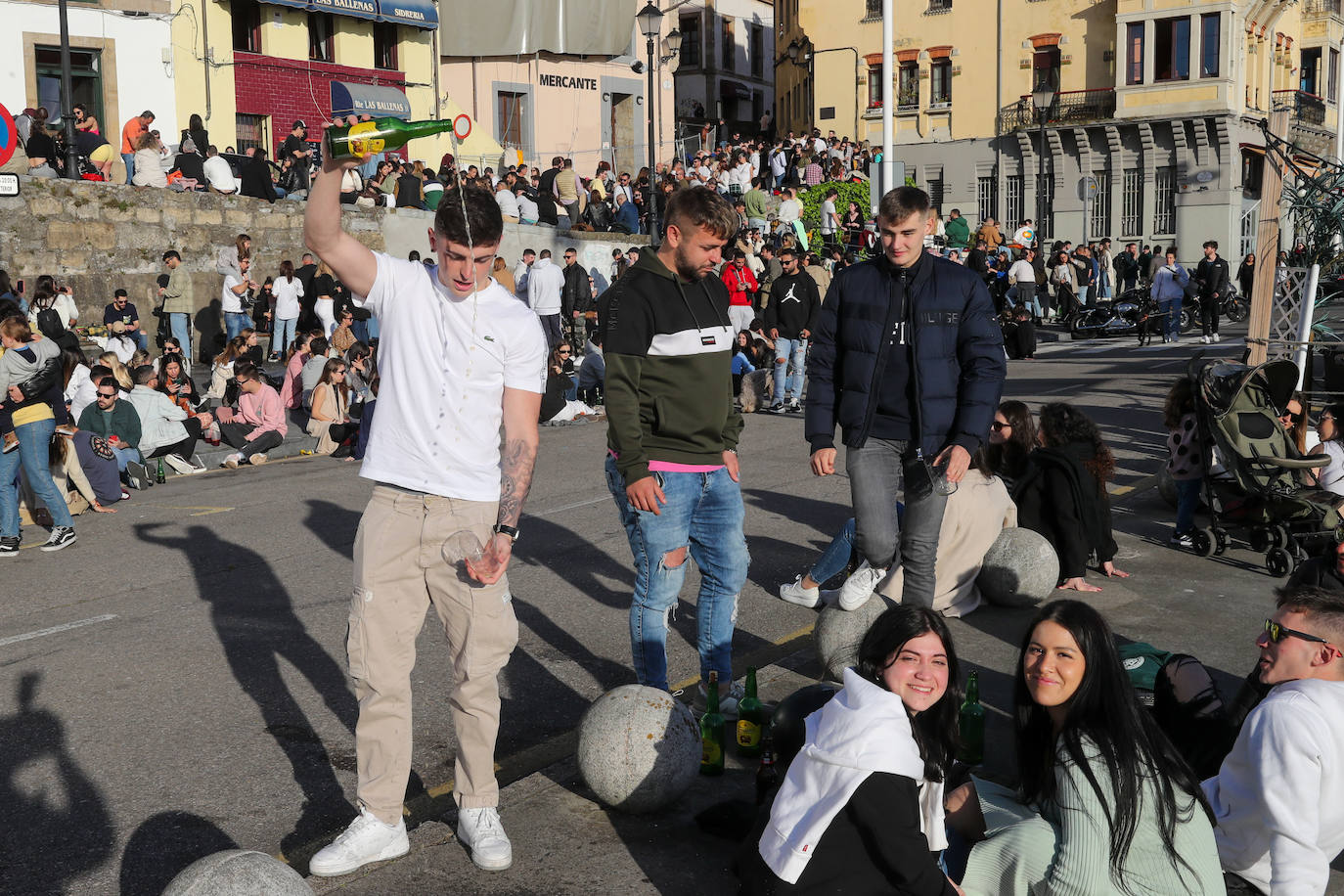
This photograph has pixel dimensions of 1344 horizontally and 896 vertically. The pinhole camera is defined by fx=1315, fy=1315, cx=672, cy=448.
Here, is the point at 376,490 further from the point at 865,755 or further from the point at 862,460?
the point at 862,460

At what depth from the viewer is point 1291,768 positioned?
12.2 feet

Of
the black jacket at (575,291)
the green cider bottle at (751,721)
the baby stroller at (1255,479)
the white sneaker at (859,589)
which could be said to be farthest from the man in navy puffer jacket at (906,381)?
the black jacket at (575,291)

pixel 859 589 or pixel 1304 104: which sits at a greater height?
pixel 1304 104

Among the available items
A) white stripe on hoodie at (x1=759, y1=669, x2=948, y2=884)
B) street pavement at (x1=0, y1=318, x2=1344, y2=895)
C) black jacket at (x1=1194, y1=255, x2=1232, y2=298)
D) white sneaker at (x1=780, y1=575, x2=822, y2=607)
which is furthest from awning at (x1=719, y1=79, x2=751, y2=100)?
white stripe on hoodie at (x1=759, y1=669, x2=948, y2=884)

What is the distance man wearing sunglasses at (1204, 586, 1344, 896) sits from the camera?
3.71m

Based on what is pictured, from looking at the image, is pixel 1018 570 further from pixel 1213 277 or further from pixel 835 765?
pixel 1213 277

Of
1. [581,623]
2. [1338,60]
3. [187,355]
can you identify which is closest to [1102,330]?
[187,355]

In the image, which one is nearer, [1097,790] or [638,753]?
[1097,790]

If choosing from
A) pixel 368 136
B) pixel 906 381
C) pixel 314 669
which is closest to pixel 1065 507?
pixel 906 381

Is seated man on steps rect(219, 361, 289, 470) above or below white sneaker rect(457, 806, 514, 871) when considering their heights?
above

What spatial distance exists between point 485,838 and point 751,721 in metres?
1.34

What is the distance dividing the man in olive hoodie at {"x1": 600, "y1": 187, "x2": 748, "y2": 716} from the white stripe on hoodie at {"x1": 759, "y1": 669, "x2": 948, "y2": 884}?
1.69 m

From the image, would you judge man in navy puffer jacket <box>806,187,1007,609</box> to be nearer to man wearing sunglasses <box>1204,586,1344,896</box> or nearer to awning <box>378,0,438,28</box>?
man wearing sunglasses <box>1204,586,1344,896</box>

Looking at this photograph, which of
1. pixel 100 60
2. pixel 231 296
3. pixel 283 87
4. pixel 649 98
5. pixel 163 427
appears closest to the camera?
pixel 163 427
